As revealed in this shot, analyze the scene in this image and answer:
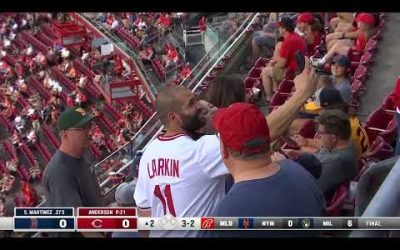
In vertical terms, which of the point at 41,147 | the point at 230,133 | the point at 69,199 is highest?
the point at 230,133

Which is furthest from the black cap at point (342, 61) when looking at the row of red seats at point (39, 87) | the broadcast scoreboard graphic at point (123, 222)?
the row of red seats at point (39, 87)

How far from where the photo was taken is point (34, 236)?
1646mm

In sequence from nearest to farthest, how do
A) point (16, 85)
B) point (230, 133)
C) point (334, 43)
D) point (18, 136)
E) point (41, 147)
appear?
point (230, 133), point (334, 43), point (41, 147), point (18, 136), point (16, 85)

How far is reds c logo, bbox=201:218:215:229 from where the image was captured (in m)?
1.40

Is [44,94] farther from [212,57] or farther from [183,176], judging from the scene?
[183,176]

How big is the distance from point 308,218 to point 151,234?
0.40 metres

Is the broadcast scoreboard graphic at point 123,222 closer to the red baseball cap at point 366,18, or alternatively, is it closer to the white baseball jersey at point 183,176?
the white baseball jersey at point 183,176

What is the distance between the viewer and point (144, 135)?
2.37m

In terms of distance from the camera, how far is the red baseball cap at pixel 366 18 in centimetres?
318

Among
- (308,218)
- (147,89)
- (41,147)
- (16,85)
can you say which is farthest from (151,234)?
(16,85)

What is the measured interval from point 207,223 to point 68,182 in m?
0.32

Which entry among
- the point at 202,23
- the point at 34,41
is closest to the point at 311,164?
the point at 202,23

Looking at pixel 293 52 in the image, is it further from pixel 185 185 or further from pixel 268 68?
pixel 185 185

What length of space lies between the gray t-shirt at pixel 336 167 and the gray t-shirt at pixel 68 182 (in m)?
0.57
